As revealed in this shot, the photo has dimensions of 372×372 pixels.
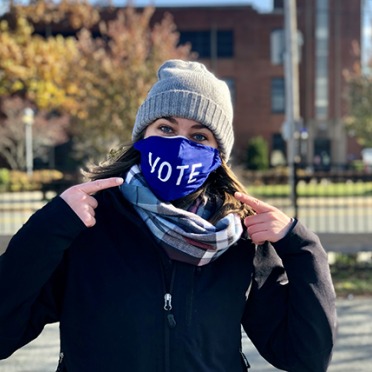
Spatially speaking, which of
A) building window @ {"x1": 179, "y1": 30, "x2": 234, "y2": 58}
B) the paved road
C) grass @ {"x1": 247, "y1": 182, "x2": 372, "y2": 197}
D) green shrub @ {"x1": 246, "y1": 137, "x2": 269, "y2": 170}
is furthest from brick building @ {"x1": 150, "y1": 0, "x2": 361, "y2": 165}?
the paved road

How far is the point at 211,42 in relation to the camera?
41.7 meters

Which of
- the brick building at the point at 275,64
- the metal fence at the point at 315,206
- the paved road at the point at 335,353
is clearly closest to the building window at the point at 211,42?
the brick building at the point at 275,64

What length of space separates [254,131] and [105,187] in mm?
41459

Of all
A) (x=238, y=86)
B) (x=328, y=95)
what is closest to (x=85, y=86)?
(x=238, y=86)

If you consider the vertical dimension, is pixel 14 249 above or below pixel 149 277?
above

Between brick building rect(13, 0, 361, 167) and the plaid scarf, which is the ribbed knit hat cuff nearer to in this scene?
the plaid scarf

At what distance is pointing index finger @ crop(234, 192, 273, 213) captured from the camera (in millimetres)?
1810

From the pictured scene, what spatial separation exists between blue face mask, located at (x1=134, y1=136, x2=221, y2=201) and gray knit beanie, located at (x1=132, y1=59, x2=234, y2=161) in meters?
0.09

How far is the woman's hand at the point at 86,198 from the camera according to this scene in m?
1.67

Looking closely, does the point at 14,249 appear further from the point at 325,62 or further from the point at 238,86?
the point at 325,62

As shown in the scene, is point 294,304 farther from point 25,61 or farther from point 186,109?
point 25,61

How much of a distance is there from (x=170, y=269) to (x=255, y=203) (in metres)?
0.34

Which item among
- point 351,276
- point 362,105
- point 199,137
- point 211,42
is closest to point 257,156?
point 211,42

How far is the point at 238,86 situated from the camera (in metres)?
42.3
